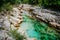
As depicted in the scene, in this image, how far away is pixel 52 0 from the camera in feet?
71.5

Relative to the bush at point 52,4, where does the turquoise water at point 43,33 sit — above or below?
below

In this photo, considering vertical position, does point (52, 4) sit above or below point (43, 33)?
above

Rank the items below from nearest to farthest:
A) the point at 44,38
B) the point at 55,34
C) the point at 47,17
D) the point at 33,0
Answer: the point at 44,38, the point at 55,34, the point at 47,17, the point at 33,0

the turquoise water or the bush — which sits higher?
the bush

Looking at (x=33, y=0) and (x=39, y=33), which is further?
(x=33, y=0)

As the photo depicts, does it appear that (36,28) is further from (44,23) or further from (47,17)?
(47,17)

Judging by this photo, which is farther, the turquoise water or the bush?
the bush

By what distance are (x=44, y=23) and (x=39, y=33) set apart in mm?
3497

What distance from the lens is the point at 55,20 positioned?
56.6 feet

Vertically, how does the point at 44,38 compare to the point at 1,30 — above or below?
below

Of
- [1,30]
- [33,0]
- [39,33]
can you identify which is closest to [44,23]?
[39,33]

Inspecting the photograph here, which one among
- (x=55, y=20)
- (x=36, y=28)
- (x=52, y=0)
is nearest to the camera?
(x=36, y=28)

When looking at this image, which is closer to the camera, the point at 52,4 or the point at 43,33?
the point at 43,33

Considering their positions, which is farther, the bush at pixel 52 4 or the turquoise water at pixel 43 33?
the bush at pixel 52 4
